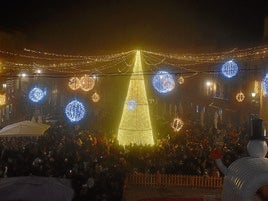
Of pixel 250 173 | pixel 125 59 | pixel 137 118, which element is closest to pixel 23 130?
pixel 137 118

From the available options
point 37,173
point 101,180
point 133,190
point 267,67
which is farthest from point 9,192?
point 267,67

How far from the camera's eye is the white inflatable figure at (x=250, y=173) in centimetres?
809

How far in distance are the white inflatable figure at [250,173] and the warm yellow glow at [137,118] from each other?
12113 mm

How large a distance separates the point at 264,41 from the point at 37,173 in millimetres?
22812

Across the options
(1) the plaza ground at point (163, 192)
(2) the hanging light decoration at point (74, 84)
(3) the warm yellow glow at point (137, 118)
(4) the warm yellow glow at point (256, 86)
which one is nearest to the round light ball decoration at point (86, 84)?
(2) the hanging light decoration at point (74, 84)

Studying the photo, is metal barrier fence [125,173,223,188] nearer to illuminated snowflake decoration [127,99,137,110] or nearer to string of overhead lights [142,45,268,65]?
illuminated snowflake decoration [127,99,137,110]

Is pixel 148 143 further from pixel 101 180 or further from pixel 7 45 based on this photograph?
pixel 7 45

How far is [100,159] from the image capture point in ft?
56.0

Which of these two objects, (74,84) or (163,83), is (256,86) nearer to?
(163,83)

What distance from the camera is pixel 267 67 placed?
29.6m

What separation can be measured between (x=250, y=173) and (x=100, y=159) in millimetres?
9672

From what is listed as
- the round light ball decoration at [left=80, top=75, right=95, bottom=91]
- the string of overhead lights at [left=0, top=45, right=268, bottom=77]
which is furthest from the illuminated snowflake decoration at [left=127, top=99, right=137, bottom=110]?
the round light ball decoration at [left=80, top=75, right=95, bottom=91]

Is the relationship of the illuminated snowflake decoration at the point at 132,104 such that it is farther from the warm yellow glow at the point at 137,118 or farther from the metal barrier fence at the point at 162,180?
the metal barrier fence at the point at 162,180

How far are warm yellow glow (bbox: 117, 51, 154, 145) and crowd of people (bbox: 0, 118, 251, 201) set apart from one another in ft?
2.82
